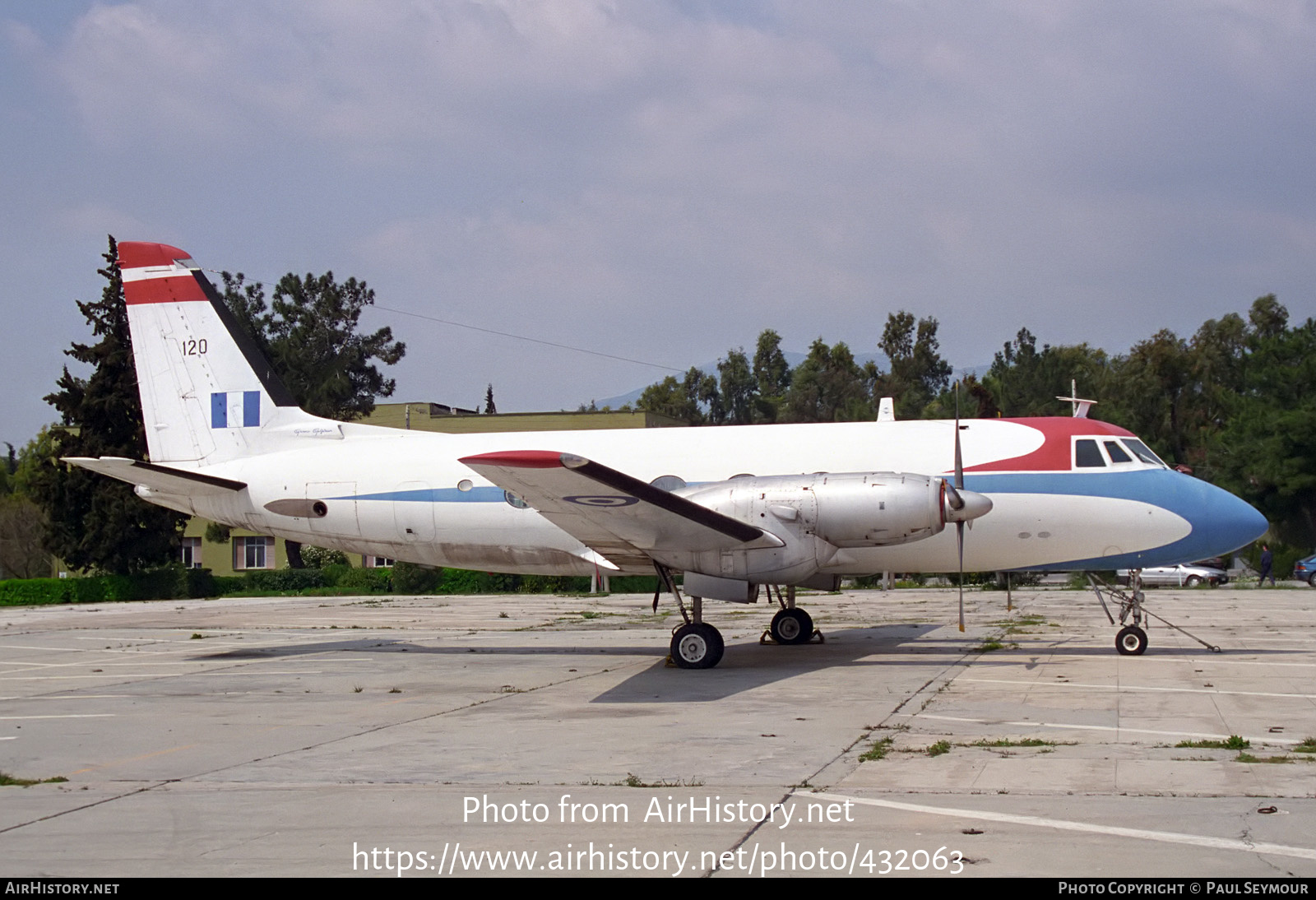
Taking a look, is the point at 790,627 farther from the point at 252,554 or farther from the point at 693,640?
the point at 252,554

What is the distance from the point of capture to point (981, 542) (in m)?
16.0

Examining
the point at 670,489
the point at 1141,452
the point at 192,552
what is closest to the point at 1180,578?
the point at 1141,452

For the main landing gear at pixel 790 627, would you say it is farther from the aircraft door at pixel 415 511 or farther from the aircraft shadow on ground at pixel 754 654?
the aircraft door at pixel 415 511

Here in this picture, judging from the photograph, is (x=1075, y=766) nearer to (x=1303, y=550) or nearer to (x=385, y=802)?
(x=385, y=802)

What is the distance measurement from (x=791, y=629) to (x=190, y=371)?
10799 mm

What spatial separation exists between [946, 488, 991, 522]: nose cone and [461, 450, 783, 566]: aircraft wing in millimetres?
2277

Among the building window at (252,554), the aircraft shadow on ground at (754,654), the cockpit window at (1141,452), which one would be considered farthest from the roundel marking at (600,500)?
the building window at (252,554)

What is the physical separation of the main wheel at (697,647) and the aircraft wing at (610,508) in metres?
1.11

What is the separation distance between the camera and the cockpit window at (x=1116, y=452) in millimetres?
15938

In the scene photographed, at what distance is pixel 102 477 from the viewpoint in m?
44.1

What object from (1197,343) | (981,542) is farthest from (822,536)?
(1197,343)

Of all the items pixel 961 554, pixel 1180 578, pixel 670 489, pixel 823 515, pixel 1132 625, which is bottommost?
pixel 1180 578

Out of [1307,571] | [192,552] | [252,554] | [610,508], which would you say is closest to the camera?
[610,508]

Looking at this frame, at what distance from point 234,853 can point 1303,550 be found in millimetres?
49938
